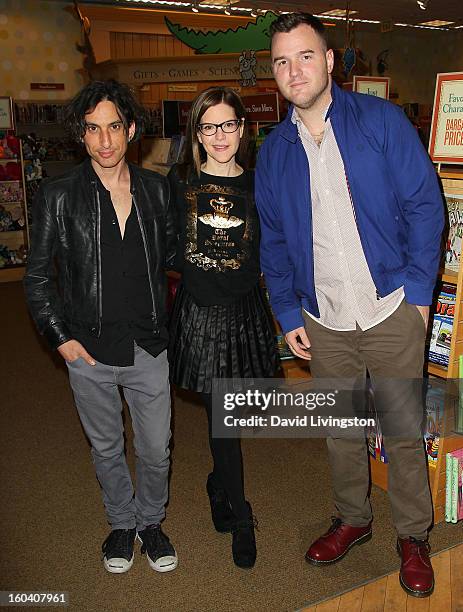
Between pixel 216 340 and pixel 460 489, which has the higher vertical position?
pixel 216 340

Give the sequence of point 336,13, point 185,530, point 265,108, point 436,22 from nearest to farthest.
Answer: point 185,530
point 265,108
point 336,13
point 436,22

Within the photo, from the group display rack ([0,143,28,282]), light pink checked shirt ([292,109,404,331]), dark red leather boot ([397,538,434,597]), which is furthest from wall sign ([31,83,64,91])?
dark red leather boot ([397,538,434,597])

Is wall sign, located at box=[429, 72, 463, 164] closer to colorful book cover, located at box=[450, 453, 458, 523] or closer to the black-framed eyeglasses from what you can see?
the black-framed eyeglasses

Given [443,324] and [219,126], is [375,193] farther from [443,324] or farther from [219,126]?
[443,324]

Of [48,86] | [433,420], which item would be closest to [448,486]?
[433,420]

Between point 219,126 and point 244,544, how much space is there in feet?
5.01

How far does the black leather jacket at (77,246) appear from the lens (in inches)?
79.8

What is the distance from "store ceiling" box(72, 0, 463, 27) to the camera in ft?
32.4

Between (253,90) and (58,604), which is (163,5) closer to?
(253,90)

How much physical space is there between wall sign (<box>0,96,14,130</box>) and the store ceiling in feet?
8.84

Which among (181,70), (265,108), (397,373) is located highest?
(181,70)

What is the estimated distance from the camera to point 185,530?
2.65 metres

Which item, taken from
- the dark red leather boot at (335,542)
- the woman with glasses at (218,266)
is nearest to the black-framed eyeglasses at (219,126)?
the woman with glasses at (218,266)

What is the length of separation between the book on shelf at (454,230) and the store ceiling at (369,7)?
834cm
